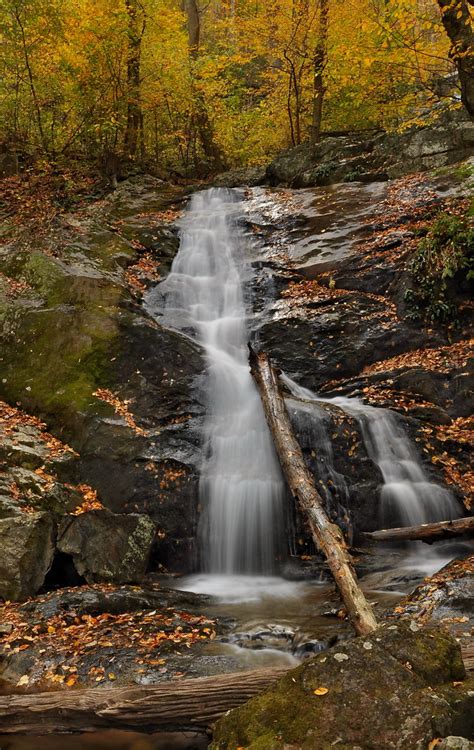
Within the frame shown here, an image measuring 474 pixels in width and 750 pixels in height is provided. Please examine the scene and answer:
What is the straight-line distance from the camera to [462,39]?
641 cm

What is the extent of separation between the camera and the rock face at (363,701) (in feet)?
8.16

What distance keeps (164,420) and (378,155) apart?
404 inches

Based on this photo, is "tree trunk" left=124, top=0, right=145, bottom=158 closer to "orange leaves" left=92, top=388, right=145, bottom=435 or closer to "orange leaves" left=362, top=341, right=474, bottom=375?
"orange leaves" left=92, top=388, right=145, bottom=435

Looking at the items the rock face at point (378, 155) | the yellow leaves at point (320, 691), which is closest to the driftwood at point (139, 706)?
the yellow leaves at point (320, 691)

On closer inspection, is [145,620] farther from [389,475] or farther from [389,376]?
[389,376]

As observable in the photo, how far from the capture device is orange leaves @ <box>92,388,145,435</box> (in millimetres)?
7953

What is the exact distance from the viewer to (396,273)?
1048 centimetres

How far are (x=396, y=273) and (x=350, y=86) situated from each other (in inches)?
369

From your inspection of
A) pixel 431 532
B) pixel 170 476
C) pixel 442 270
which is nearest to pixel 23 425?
pixel 170 476

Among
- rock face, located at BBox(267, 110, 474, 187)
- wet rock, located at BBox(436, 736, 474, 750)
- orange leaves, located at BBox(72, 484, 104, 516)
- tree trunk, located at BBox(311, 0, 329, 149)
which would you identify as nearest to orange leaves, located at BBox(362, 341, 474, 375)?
orange leaves, located at BBox(72, 484, 104, 516)

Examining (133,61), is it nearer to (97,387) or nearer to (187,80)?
(187,80)

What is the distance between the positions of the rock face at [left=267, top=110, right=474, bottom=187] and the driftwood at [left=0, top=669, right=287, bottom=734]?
13025 millimetres

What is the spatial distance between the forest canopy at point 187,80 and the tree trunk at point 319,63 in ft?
0.13

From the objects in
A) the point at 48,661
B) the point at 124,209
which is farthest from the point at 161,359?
the point at 124,209
